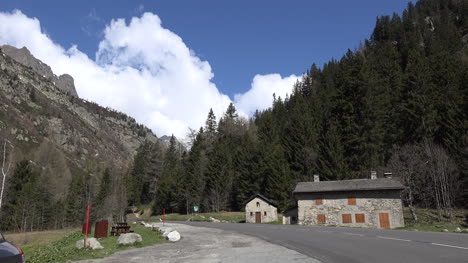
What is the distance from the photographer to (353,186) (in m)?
42.6

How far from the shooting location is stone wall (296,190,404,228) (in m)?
40.2

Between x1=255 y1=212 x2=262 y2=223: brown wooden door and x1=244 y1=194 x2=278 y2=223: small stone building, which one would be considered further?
x1=244 y1=194 x2=278 y2=223: small stone building

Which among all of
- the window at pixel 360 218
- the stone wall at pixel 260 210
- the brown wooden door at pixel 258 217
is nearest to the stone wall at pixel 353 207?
the window at pixel 360 218

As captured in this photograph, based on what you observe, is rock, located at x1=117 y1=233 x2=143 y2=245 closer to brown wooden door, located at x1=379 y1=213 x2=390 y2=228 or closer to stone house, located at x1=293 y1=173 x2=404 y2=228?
stone house, located at x1=293 y1=173 x2=404 y2=228

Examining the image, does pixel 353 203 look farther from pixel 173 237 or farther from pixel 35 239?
pixel 35 239

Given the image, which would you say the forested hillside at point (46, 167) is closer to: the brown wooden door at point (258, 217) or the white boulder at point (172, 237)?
the brown wooden door at point (258, 217)

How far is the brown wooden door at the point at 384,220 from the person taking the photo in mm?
39750

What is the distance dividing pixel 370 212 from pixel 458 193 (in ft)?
41.2

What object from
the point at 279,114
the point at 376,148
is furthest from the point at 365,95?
the point at 279,114

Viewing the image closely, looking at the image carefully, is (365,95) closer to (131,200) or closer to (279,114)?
(279,114)

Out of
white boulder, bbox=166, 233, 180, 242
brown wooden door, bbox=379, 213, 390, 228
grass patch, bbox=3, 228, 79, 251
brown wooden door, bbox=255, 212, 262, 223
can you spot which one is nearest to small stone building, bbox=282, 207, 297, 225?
brown wooden door, bbox=255, 212, 262, 223

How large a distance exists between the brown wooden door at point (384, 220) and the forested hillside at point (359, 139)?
4551 millimetres

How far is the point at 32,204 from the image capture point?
186ft

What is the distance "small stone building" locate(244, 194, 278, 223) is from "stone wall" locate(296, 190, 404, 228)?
30.7ft
